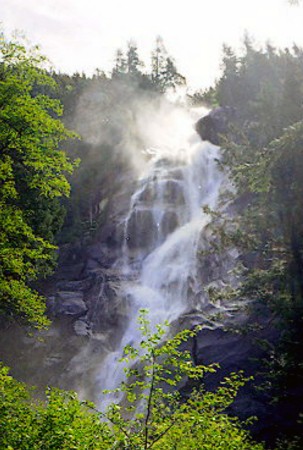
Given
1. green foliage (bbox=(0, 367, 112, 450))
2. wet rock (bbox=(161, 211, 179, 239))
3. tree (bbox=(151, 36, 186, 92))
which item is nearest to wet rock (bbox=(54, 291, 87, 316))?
wet rock (bbox=(161, 211, 179, 239))

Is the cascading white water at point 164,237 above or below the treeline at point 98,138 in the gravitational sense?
below

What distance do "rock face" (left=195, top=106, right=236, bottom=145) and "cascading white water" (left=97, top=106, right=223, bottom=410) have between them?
230 cm

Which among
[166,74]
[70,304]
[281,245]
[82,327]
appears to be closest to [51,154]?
[281,245]

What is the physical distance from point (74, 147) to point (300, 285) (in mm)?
38203

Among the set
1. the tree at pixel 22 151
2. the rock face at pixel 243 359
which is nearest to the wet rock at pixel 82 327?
the rock face at pixel 243 359

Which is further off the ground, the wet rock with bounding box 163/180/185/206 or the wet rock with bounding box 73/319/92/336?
the wet rock with bounding box 163/180/185/206

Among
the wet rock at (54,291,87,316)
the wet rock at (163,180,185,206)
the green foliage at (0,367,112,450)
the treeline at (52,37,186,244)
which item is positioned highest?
the treeline at (52,37,186,244)

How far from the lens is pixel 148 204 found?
115 ft

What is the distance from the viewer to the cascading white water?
1003 inches

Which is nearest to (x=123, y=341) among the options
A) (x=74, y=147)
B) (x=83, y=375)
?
(x=83, y=375)

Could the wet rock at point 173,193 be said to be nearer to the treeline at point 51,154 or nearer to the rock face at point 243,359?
the treeline at point 51,154

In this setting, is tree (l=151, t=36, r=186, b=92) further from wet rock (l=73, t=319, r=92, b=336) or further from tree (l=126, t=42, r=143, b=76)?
wet rock (l=73, t=319, r=92, b=336)

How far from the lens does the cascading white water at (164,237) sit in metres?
25.5

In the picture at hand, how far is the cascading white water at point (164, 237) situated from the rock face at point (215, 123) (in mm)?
2305
